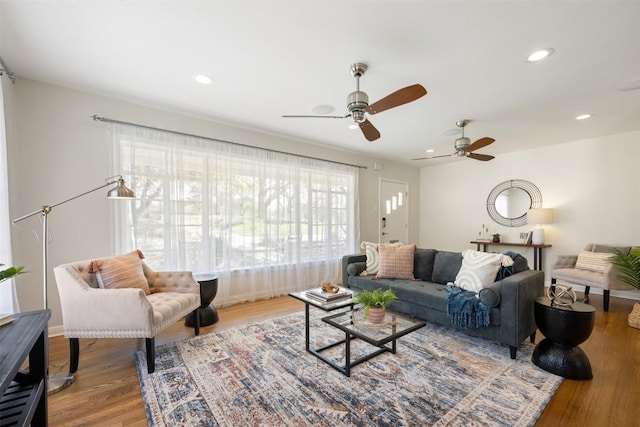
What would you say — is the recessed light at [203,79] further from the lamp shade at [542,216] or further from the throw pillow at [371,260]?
the lamp shade at [542,216]

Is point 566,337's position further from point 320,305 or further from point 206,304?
point 206,304

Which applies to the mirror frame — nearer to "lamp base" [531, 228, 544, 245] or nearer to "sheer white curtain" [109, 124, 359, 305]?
"lamp base" [531, 228, 544, 245]

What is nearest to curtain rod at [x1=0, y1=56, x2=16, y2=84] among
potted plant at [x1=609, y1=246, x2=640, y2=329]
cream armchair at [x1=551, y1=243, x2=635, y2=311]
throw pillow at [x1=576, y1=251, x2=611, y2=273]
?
cream armchair at [x1=551, y1=243, x2=635, y2=311]

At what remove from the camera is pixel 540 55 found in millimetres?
2082

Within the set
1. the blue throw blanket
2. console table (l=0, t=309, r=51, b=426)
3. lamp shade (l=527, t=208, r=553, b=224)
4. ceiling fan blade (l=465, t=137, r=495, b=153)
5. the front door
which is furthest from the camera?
the front door

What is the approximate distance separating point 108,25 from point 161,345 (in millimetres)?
2564

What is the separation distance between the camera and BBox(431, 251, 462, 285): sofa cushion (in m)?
3.18

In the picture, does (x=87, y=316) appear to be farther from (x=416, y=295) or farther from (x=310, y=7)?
(x=416, y=295)

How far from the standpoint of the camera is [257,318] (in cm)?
315

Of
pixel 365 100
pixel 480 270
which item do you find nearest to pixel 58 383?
pixel 365 100

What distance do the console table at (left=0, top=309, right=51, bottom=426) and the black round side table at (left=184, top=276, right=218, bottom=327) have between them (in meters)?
1.49

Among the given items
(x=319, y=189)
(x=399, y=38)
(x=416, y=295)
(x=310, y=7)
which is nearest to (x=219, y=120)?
(x=319, y=189)

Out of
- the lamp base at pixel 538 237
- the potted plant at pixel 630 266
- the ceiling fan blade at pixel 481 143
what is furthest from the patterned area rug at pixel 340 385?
the lamp base at pixel 538 237

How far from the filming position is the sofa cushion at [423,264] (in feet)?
11.2
